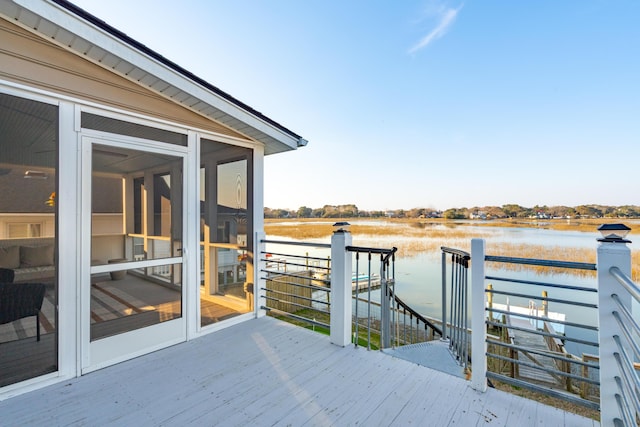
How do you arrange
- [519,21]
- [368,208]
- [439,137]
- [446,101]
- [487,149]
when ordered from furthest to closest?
[368,208] → [487,149] → [439,137] → [446,101] → [519,21]

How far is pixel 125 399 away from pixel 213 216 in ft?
6.37

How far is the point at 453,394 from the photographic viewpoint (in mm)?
2051

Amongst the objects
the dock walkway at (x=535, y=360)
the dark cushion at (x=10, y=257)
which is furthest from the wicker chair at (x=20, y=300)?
the dock walkway at (x=535, y=360)

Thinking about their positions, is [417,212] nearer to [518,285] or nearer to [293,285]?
[518,285]

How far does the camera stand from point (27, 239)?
2092 mm

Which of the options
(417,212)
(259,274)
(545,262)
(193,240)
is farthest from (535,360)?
(417,212)

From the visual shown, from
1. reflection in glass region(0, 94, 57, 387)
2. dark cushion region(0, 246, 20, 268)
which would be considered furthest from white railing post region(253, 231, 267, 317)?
dark cushion region(0, 246, 20, 268)

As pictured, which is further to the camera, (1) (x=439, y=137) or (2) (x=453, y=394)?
(1) (x=439, y=137)

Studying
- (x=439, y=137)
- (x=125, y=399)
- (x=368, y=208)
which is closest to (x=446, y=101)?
(x=439, y=137)

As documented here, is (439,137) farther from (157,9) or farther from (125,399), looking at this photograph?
(125,399)

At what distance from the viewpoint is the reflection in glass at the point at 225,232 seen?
129 inches

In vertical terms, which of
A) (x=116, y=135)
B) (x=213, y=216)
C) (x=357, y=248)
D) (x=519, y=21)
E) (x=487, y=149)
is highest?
(x=519, y=21)

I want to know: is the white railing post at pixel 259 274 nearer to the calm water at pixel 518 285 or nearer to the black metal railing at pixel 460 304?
the black metal railing at pixel 460 304

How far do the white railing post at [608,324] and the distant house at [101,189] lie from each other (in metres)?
3.26
